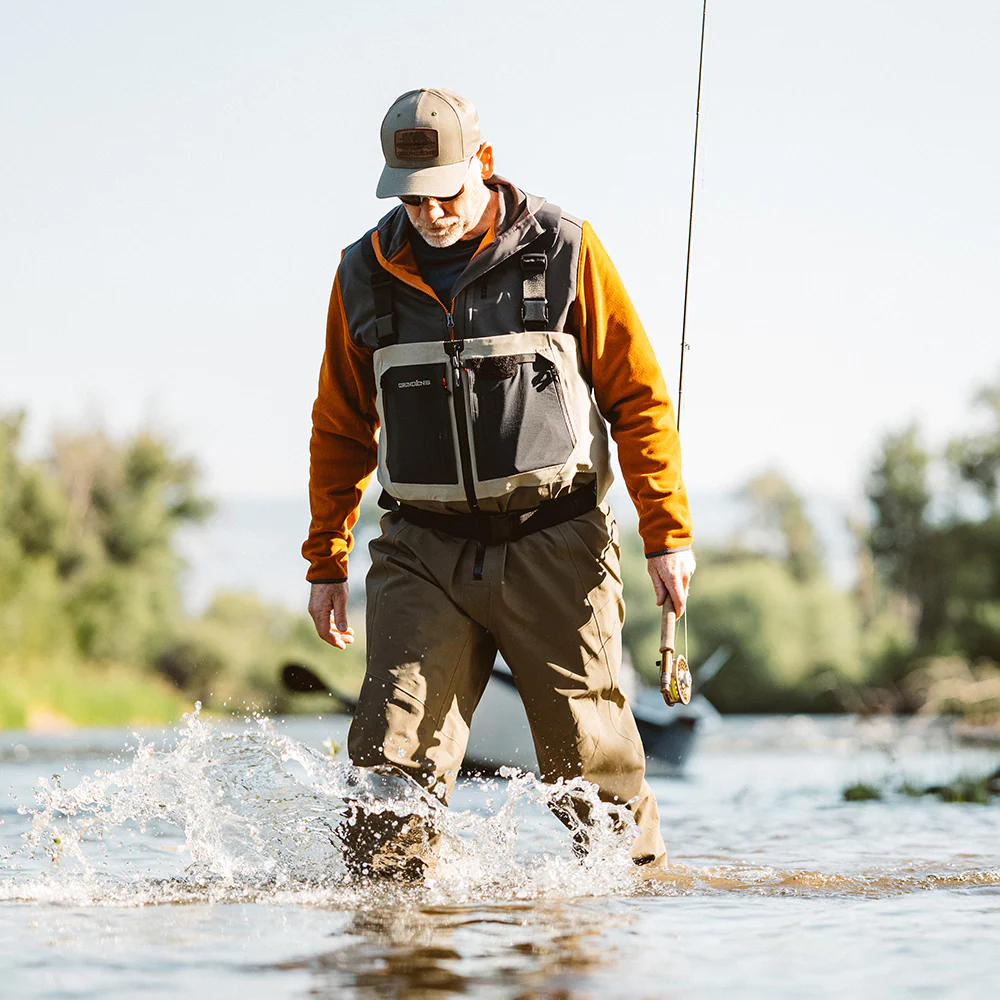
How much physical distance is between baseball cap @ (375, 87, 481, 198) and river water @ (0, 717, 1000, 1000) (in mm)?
1521

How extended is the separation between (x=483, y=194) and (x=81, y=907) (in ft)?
6.95

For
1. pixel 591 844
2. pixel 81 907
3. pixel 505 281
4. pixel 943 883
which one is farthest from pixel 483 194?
pixel 943 883

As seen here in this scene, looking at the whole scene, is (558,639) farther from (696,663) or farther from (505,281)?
(696,663)

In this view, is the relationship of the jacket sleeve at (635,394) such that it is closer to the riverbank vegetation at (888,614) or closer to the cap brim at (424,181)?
the cap brim at (424,181)

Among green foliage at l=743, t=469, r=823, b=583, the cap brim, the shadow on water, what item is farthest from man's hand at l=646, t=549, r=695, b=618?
green foliage at l=743, t=469, r=823, b=583

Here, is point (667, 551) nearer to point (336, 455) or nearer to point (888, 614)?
point (336, 455)

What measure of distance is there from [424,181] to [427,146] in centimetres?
10

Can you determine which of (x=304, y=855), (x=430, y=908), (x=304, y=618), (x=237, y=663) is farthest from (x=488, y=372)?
(x=304, y=618)

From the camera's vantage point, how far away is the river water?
3016 mm

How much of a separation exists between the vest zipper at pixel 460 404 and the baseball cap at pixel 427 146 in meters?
0.34

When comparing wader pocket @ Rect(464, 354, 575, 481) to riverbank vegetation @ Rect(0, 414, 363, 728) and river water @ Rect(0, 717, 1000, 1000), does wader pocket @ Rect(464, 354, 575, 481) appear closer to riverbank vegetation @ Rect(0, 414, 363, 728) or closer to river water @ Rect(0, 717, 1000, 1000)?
river water @ Rect(0, 717, 1000, 1000)

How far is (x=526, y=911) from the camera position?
12.4 feet

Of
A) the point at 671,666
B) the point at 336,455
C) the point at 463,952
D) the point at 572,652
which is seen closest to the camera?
the point at 463,952

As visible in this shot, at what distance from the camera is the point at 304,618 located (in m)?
61.9
